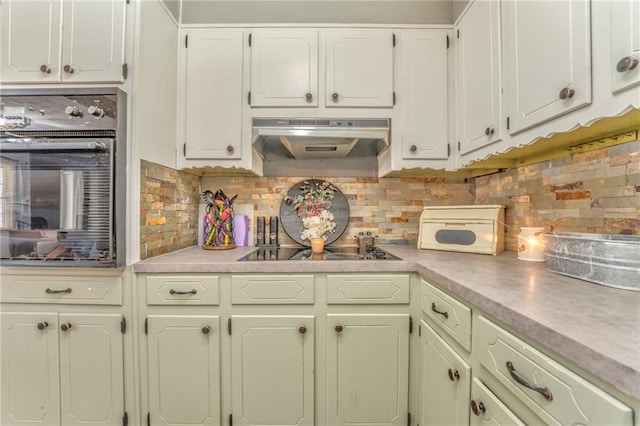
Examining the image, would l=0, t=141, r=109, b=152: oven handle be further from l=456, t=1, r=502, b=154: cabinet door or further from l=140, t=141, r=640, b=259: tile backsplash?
l=456, t=1, r=502, b=154: cabinet door

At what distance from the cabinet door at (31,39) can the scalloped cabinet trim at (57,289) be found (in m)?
0.98

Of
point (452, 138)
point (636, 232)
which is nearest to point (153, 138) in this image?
point (452, 138)

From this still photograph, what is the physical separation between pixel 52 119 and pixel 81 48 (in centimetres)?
38

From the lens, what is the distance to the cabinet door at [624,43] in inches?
28.6

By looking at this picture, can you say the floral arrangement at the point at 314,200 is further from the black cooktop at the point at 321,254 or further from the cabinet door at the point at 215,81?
the cabinet door at the point at 215,81

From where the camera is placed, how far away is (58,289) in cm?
134

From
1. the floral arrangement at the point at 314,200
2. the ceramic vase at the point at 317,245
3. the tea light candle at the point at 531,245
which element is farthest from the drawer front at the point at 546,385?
the floral arrangement at the point at 314,200

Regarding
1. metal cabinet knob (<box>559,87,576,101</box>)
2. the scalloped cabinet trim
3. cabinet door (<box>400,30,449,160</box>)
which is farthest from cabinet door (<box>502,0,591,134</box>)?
the scalloped cabinet trim

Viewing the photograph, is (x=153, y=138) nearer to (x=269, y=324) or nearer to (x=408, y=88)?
(x=269, y=324)

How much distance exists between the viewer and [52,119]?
1312 millimetres

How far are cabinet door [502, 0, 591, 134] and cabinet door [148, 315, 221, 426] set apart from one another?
1.67 meters

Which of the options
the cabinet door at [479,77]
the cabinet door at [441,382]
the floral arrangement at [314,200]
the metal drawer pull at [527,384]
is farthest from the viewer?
the floral arrangement at [314,200]

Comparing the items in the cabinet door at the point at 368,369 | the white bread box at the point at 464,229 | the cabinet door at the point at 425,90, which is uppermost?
the cabinet door at the point at 425,90

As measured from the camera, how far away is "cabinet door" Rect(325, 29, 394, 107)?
1688mm
